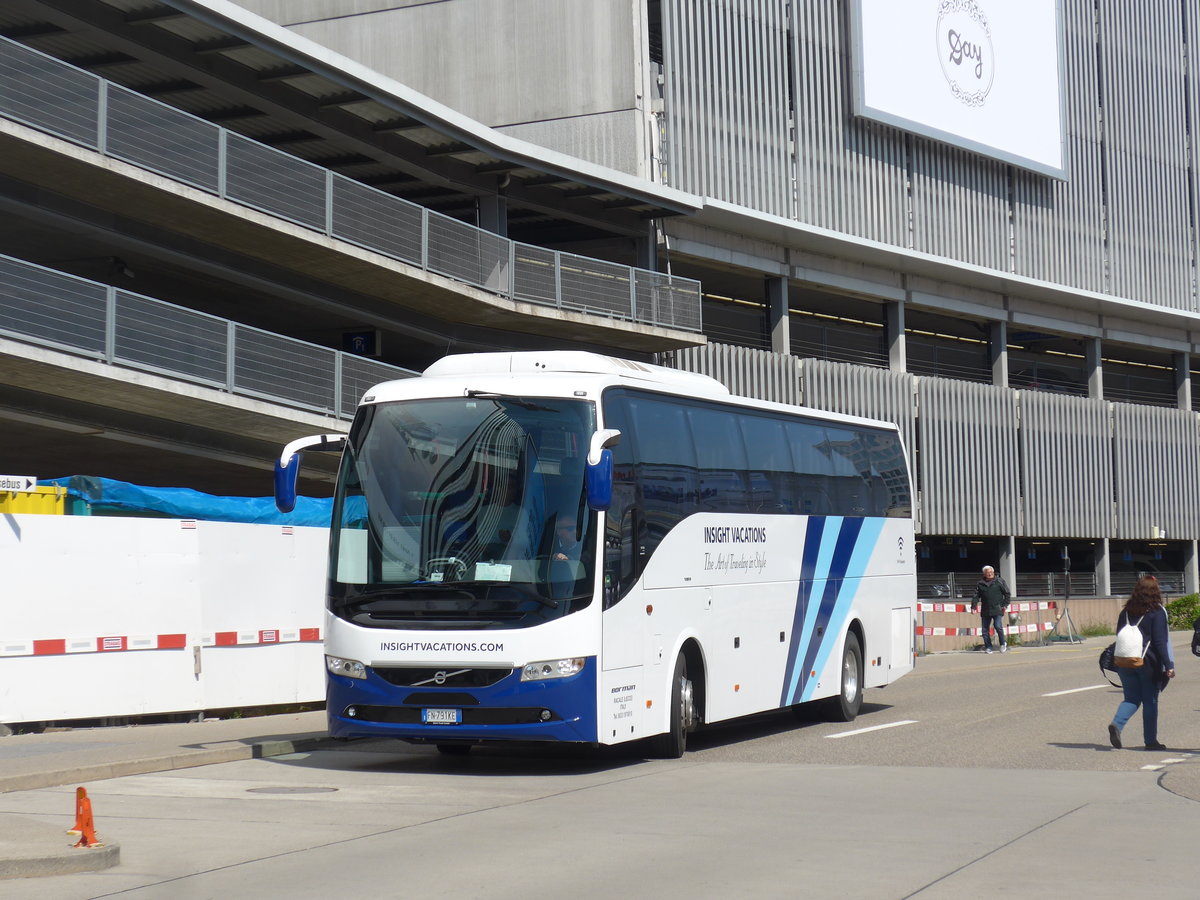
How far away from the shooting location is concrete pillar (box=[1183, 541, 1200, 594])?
53031mm

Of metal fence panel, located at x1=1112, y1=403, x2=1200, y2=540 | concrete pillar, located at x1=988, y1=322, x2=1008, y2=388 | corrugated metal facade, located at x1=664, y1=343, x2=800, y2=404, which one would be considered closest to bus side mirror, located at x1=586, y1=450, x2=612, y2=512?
corrugated metal facade, located at x1=664, y1=343, x2=800, y2=404

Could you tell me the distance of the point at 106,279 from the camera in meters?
28.9

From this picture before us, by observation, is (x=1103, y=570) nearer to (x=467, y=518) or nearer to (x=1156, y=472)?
(x=1156, y=472)

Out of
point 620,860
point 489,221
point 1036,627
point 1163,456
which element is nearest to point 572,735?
point 620,860

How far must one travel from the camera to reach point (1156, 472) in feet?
168

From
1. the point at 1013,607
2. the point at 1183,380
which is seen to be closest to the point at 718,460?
the point at 1013,607

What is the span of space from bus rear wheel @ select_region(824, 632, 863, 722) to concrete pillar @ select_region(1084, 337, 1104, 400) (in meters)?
32.5

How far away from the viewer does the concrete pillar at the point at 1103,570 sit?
47906mm

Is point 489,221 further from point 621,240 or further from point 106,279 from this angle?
point 106,279

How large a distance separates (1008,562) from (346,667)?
3409 centimetres

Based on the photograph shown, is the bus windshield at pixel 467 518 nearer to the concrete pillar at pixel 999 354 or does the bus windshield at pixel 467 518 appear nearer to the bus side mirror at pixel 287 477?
the bus side mirror at pixel 287 477

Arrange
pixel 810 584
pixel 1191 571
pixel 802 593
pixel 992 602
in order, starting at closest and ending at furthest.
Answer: pixel 802 593 → pixel 810 584 → pixel 992 602 → pixel 1191 571

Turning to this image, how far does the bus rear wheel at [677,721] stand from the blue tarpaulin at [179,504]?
20.4 ft

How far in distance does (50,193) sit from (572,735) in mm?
15687
